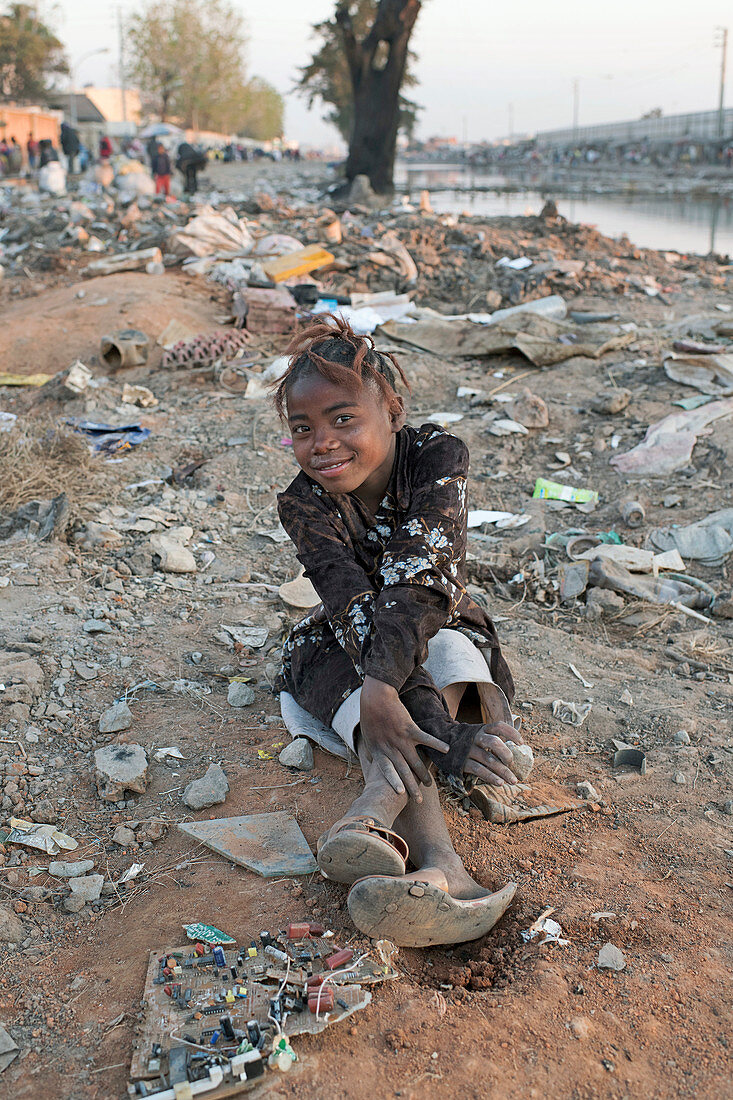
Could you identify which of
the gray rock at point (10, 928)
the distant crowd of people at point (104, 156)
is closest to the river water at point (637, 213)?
the distant crowd of people at point (104, 156)

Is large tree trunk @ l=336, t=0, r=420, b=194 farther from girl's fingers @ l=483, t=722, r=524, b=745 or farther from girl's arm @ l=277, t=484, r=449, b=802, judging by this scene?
girl's fingers @ l=483, t=722, r=524, b=745

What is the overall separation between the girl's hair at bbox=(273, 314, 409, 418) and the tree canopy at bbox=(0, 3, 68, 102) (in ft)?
160

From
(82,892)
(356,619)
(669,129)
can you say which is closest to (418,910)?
(356,619)

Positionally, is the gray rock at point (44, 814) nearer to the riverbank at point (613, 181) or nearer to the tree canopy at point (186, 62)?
the riverbank at point (613, 181)

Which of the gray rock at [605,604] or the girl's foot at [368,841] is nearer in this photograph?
the girl's foot at [368,841]

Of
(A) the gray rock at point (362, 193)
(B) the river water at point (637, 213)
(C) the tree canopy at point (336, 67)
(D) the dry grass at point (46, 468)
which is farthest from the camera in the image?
(C) the tree canopy at point (336, 67)

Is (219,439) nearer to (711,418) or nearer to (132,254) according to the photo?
(711,418)

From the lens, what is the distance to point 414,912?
61.2 inches

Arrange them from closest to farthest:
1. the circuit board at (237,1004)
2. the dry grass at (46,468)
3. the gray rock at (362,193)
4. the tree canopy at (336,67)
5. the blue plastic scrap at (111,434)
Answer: the circuit board at (237,1004) < the dry grass at (46,468) < the blue plastic scrap at (111,434) < the gray rock at (362,193) < the tree canopy at (336,67)

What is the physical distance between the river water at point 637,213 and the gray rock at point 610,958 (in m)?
12.9

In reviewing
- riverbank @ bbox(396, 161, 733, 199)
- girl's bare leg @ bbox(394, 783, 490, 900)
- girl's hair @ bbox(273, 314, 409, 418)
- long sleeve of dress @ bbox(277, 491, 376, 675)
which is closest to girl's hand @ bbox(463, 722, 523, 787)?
girl's bare leg @ bbox(394, 783, 490, 900)

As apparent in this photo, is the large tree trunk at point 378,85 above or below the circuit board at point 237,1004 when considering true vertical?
above

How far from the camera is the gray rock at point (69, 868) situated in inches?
75.3

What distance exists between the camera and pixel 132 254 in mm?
9422
